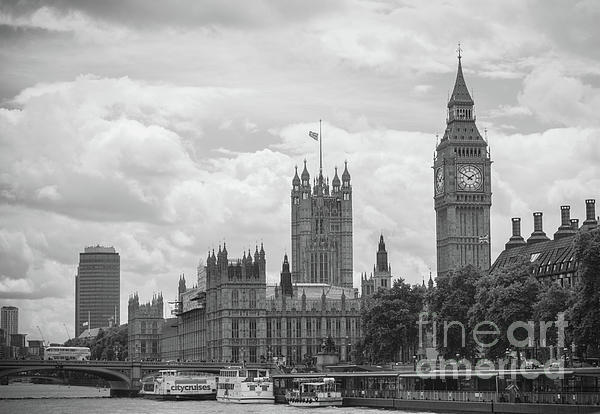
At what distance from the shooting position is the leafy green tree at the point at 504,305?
141 m

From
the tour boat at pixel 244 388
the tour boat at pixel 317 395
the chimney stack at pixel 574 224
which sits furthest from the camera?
the chimney stack at pixel 574 224

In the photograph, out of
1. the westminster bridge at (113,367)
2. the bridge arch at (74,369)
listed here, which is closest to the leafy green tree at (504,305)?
the westminster bridge at (113,367)

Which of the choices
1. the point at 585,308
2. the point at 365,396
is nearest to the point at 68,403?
the point at 365,396

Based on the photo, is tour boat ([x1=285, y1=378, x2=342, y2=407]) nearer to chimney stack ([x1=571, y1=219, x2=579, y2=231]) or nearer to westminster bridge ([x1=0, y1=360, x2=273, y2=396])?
westminster bridge ([x1=0, y1=360, x2=273, y2=396])

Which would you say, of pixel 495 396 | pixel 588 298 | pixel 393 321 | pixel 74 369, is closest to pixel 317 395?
pixel 495 396

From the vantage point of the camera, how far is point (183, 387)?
178 metres

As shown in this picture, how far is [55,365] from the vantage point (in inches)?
7239

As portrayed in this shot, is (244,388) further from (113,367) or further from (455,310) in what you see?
(113,367)

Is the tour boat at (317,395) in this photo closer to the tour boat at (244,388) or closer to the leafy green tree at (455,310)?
the tour boat at (244,388)

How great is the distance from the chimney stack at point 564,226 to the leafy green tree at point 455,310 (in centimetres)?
2504

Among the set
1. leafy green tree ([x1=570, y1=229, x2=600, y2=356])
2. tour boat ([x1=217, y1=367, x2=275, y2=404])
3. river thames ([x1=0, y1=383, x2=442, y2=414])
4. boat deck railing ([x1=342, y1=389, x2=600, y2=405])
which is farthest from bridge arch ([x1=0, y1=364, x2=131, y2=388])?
leafy green tree ([x1=570, y1=229, x2=600, y2=356])

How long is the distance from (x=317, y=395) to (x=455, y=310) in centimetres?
2221

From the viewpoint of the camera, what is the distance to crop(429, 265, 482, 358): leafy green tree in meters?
157

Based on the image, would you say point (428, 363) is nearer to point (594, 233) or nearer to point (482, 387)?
point (482, 387)
